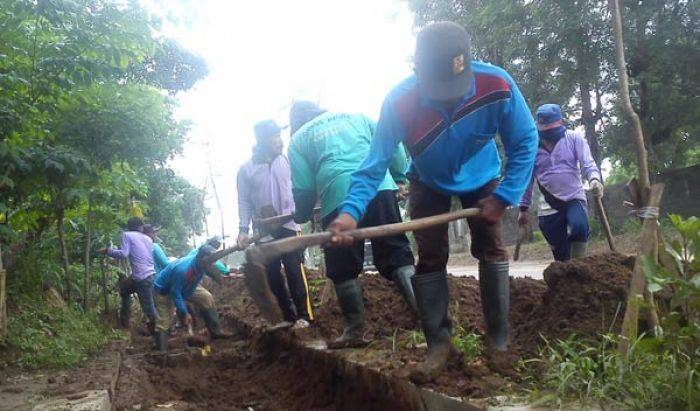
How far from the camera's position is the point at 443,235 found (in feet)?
10.9

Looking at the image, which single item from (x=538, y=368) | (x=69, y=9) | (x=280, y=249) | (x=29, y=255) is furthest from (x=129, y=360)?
(x=538, y=368)

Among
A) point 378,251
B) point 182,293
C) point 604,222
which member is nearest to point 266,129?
point 378,251

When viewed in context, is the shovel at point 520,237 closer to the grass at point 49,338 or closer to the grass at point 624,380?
the grass at point 624,380

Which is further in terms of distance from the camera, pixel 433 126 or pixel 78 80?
pixel 78 80

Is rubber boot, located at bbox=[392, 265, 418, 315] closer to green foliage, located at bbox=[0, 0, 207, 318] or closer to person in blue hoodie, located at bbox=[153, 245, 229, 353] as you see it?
green foliage, located at bbox=[0, 0, 207, 318]

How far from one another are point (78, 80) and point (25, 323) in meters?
2.75

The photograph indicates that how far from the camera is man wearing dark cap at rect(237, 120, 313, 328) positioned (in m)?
5.70

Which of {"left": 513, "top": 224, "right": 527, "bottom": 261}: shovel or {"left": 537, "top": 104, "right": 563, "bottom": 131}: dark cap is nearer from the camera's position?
{"left": 513, "top": 224, "right": 527, "bottom": 261}: shovel

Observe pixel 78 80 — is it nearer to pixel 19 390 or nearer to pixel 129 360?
pixel 19 390

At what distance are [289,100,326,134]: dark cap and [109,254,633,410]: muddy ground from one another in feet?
5.48

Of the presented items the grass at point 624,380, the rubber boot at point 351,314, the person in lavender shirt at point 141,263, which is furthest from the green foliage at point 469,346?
the person in lavender shirt at point 141,263

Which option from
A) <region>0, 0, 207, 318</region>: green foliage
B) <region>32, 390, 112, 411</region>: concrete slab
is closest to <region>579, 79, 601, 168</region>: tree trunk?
<region>0, 0, 207, 318</region>: green foliage

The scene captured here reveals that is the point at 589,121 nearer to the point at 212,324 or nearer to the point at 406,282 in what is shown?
the point at 212,324

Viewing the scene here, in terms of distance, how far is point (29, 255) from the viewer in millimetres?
7707
